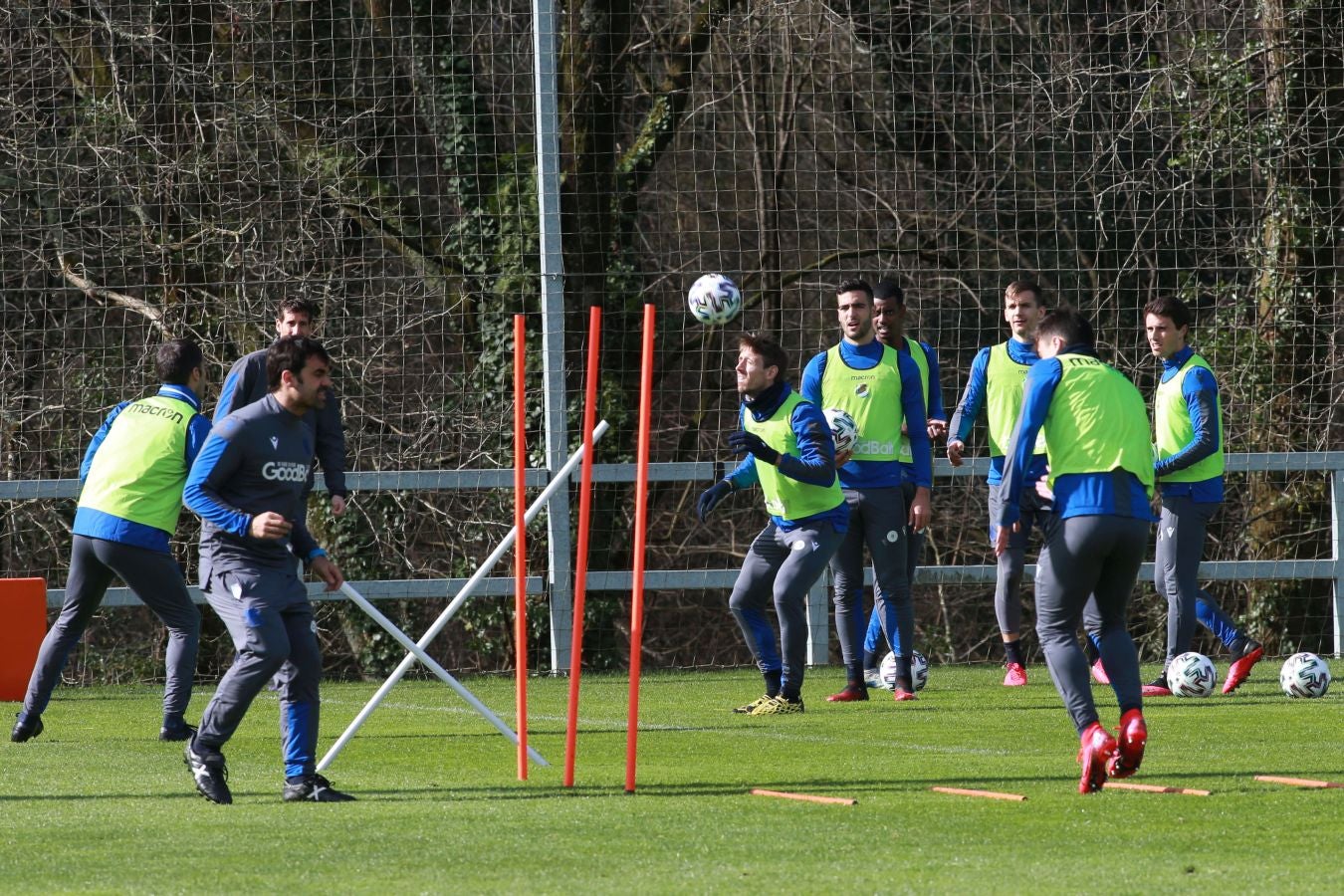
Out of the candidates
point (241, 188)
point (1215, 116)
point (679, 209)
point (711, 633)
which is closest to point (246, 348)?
point (241, 188)

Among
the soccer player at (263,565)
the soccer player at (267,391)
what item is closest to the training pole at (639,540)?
the soccer player at (263,565)

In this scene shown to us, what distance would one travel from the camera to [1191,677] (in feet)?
32.6

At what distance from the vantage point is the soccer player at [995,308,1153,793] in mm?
6648

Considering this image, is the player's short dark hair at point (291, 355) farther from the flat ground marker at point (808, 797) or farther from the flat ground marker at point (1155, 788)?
the flat ground marker at point (1155, 788)

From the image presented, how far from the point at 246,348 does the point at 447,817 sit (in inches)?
357

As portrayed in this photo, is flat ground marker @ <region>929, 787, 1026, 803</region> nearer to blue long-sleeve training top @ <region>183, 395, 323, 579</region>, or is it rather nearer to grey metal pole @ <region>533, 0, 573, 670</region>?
blue long-sleeve training top @ <region>183, 395, 323, 579</region>

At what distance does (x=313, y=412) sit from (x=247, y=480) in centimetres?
199

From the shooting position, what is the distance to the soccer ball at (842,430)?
959 centimetres

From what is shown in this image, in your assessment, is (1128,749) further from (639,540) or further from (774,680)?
(774,680)

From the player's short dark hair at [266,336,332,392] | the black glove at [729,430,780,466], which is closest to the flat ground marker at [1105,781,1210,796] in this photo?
the black glove at [729,430,780,466]

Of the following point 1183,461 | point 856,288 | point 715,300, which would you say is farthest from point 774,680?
point 1183,461

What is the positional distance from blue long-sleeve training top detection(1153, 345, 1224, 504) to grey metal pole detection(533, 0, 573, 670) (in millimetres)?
4171

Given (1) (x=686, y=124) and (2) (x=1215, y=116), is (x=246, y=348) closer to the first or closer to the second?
(1) (x=686, y=124)

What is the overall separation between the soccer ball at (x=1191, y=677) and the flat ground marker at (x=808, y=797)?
3.90 metres
